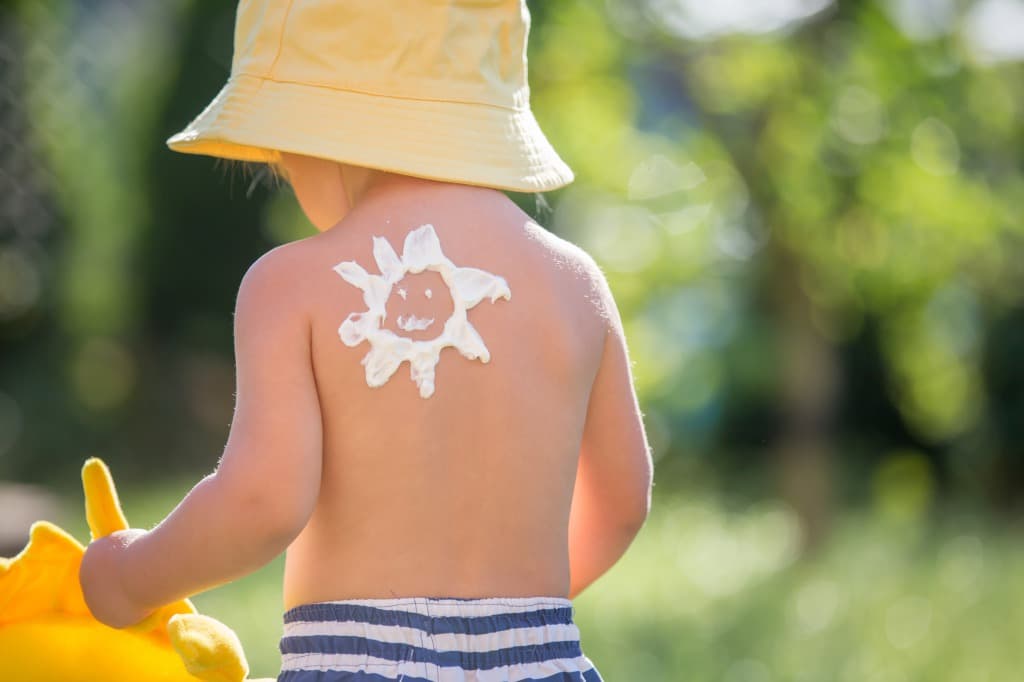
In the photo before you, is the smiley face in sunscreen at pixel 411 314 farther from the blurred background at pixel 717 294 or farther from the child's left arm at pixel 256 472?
the blurred background at pixel 717 294

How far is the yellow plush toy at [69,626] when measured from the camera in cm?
168

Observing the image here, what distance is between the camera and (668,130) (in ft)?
23.9

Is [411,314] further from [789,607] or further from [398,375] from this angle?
[789,607]

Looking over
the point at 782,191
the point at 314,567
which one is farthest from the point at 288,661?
the point at 782,191

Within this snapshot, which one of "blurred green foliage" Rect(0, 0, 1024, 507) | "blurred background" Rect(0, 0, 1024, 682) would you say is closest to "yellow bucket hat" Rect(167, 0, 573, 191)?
"blurred background" Rect(0, 0, 1024, 682)

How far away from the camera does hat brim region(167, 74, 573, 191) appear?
1.59 metres

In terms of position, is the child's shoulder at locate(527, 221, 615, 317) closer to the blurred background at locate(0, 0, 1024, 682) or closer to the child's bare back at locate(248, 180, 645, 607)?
the child's bare back at locate(248, 180, 645, 607)

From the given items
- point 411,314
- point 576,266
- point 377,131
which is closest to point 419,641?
point 411,314

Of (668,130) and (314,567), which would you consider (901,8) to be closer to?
(668,130)

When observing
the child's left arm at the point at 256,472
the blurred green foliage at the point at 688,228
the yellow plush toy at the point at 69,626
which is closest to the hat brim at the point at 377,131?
the child's left arm at the point at 256,472

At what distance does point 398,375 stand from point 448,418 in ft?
0.25

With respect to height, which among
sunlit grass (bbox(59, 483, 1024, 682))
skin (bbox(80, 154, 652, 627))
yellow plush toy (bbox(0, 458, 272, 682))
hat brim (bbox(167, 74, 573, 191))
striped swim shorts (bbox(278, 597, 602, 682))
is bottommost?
sunlit grass (bbox(59, 483, 1024, 682))

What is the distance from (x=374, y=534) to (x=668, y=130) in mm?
6041

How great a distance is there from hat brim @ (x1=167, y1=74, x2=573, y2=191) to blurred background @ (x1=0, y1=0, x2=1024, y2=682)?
4.01 feet
